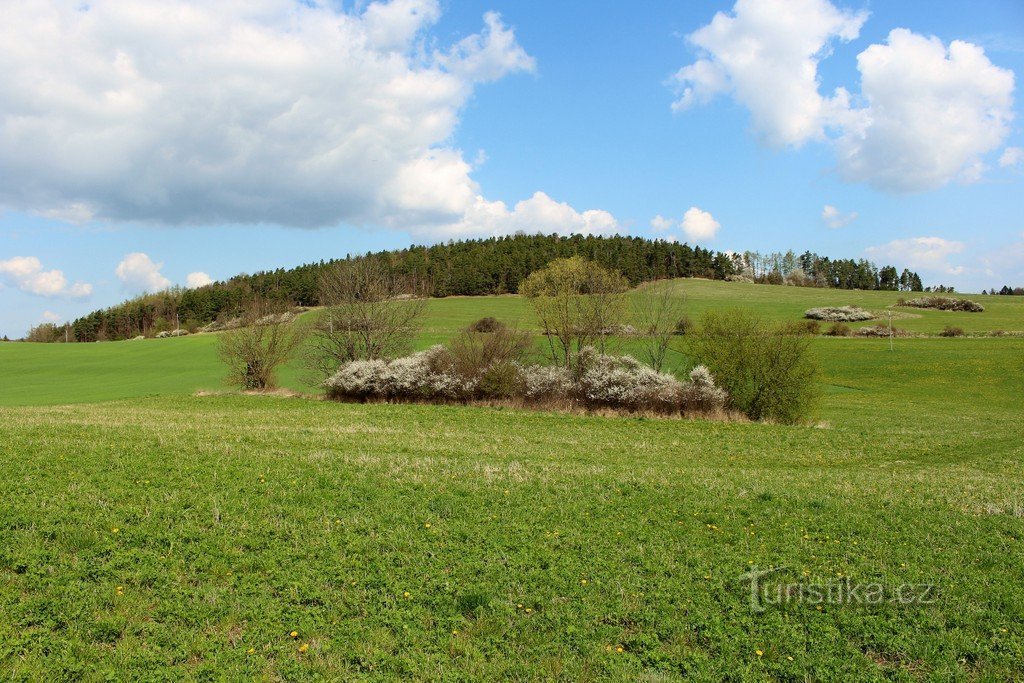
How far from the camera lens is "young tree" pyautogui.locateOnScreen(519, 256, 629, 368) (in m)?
41.9

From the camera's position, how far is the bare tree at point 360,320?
46906 millimetres

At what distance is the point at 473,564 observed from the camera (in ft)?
26.3

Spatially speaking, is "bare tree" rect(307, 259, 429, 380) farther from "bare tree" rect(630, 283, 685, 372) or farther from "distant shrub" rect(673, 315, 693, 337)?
"distant shrub" rect(673, 315, 693, 337)

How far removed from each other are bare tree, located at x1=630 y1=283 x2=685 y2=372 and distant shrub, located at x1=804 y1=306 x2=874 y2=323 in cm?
5743

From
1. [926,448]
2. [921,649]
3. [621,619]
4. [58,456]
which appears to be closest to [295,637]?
[621,619]

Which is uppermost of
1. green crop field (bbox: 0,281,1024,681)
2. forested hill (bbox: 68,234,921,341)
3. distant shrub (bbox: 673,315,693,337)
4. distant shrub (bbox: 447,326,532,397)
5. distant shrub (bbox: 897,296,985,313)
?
forested hill (bbox: 68,234,921,341)

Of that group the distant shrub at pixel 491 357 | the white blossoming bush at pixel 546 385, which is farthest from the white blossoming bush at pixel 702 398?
the distant shrub at pixel 491 357

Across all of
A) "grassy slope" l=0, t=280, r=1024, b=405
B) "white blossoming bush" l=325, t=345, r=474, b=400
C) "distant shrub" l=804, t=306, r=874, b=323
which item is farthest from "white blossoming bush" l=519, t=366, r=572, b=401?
"distant shrub" l=804, t=306, r=874, b=323

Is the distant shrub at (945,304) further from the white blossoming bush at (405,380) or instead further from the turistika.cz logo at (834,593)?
the turistika.cz logo at (834,593)

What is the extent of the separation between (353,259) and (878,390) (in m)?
46.6

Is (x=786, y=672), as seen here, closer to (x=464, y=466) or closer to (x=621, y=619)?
(x=621, y=619)

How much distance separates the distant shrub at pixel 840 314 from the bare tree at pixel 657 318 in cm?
5743

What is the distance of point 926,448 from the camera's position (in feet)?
72.4

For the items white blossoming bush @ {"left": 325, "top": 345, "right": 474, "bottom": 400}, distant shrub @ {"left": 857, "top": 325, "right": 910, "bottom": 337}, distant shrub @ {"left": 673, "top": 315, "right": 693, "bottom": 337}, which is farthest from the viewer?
distant shrub @ {"left": 857, "top": 325, "right": 910, "bottom": 337}
